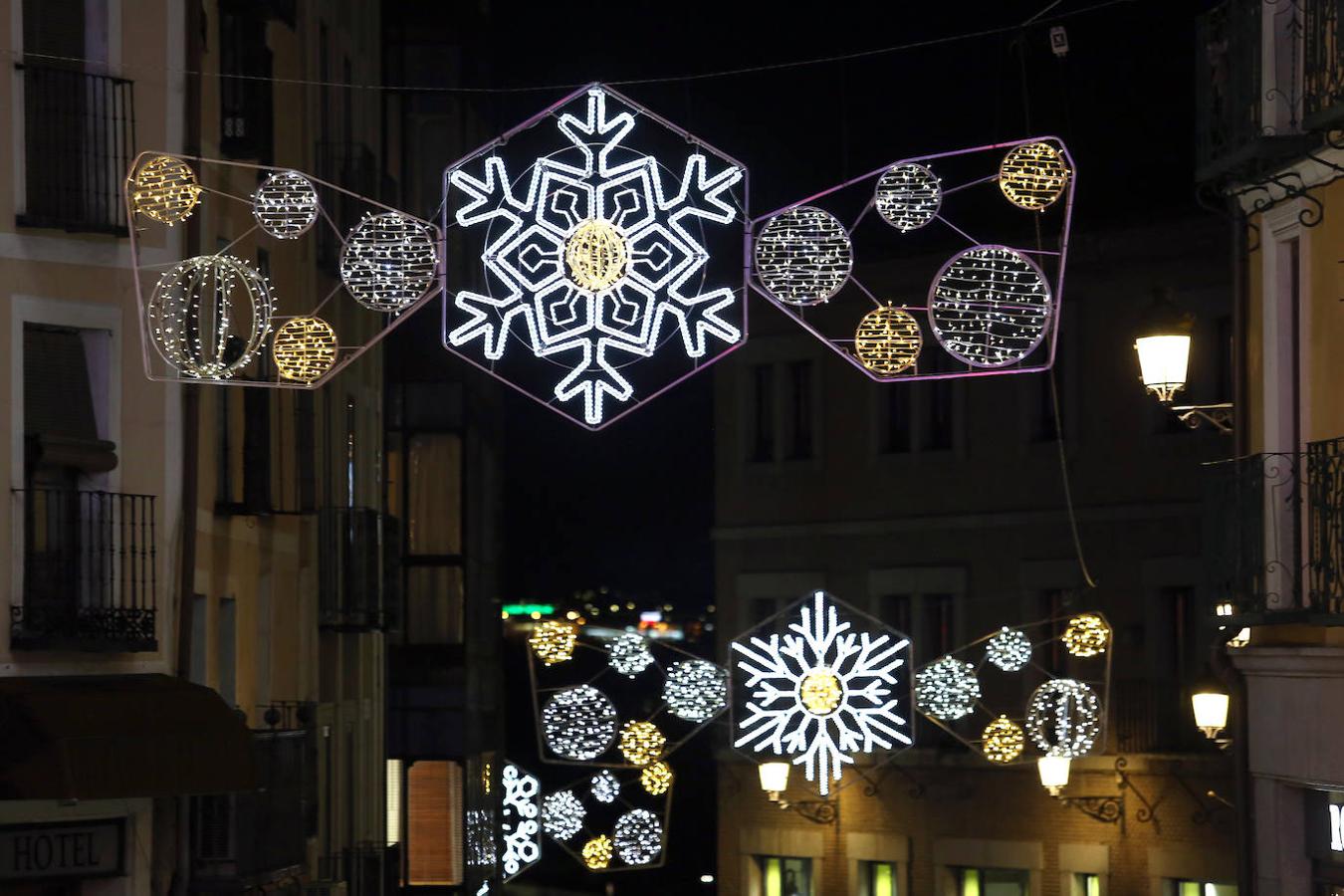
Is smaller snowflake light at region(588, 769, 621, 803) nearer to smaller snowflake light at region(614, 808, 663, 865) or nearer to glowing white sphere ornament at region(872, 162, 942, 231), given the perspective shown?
smaller snowflake light at region(614, 808, 663, 865)

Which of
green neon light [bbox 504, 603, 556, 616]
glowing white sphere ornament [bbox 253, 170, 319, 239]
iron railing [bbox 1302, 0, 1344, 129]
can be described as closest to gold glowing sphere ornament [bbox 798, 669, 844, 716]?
glowing white sphere ornament [bbox 253, 170, 319, 239]

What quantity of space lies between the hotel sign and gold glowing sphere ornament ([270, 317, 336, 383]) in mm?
3856

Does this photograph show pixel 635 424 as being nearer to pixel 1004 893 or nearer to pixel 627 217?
pixel 1004 893

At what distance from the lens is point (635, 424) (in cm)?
3812

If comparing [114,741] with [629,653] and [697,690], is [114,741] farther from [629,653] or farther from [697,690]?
[629,653]

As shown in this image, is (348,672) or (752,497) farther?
(752,497)

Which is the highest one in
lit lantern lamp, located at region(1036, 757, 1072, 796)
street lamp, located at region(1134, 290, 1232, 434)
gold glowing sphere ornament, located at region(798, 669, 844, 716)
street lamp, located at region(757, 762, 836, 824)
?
street lamp, located at region(1134, 290, 1232, 434)

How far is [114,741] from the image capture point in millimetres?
18078

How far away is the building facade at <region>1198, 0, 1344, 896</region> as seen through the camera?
50.5ft

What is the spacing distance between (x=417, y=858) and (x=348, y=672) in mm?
5536

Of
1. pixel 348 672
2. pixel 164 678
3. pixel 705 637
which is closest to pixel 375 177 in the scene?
pixel 348 672

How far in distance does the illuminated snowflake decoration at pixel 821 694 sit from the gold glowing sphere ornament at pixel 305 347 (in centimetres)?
1247

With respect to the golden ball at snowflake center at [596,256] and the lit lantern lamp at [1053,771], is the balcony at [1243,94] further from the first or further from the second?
the lit lantern lamp at [1053,771]

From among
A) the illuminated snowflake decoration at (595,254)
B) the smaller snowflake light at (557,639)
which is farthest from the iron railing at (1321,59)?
the smaller snowflake light at (557,639)
